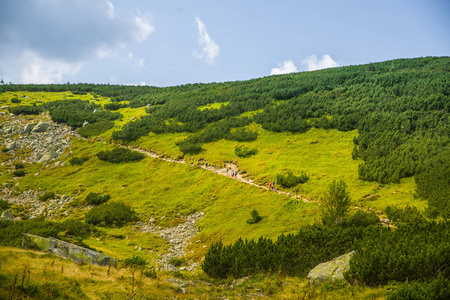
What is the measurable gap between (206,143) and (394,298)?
172 ft

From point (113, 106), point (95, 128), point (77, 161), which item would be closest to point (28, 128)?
point (95, 128)

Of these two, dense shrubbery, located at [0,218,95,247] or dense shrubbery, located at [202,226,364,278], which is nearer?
dense shrubbery, located at [202,226,364,278]

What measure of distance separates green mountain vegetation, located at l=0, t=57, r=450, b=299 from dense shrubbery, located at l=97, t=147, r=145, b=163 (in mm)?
238

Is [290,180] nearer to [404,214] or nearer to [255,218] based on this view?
[255,218]

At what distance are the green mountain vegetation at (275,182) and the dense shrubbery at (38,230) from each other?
259mm

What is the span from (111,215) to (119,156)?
2264cm

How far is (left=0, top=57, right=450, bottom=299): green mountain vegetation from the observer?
1609cm

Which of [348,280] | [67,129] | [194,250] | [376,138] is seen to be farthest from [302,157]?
[67,129]

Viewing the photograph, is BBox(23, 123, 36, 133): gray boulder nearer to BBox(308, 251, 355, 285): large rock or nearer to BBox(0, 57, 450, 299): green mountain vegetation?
BBox(0, 57, 450, 299): green mountain vegetation

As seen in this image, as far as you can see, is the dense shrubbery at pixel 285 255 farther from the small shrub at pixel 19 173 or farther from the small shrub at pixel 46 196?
the small shrub at pixel 19 173

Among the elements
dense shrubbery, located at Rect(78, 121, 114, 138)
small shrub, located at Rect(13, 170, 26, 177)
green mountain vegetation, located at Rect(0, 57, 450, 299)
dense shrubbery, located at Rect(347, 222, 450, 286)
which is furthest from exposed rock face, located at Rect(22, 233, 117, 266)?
dense shrubbery, located at Rect(78, 121, 114, 138)

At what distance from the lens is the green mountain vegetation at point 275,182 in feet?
52.8

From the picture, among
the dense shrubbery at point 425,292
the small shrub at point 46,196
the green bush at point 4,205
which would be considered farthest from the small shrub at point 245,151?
the dense shrubbery at point 425,292

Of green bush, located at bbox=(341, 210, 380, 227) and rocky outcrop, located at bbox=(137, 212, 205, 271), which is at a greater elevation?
green bush, located at bbox=(341, 210, 380, 227)
